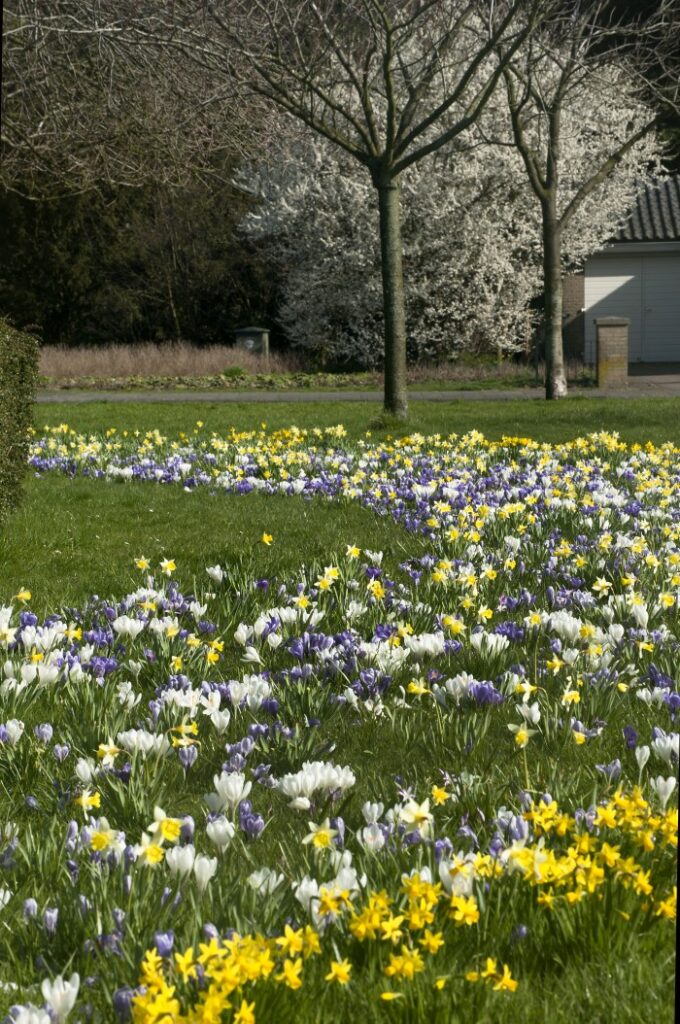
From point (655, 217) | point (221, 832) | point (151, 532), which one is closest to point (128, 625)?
point (221, 832)

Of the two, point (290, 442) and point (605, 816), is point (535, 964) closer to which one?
point (605, 816)

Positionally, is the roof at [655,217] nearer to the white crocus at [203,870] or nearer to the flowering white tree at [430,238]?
the flowering white tree at [430,238]

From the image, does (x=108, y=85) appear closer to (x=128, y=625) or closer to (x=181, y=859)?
(x=128, y=625)

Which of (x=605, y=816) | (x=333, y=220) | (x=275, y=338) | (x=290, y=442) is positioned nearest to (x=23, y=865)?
(x=605, y=816)

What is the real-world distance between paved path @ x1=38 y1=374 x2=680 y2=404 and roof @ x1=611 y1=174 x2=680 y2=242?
13091 millimetres

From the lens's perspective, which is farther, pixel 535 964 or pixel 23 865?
pixel 23 865

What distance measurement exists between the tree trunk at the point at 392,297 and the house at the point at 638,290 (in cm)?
2294

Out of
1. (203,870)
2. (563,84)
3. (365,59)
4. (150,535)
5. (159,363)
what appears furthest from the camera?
(159,363)

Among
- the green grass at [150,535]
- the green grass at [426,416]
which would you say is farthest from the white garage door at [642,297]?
the green grass at [150,535]

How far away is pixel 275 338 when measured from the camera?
36281mm

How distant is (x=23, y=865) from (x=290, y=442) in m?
9.15

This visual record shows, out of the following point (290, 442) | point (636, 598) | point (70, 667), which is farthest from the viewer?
point (290, 442)

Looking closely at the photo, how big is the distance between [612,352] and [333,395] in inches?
248

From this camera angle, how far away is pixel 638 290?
124ft
